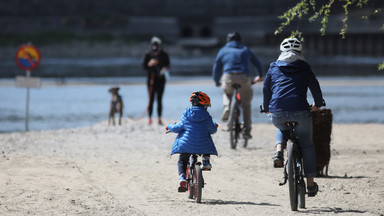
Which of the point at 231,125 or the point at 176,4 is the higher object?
the point at 176,4

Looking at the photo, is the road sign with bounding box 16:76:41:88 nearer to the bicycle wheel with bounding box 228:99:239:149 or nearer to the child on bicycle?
the bicycle wheel with bounding box 228:99:239:149

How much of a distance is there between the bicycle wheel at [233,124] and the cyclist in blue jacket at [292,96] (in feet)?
16.7

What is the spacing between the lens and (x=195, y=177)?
25.3 ft

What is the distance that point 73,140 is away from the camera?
13.9 meters

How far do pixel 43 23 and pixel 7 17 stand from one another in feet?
14.4

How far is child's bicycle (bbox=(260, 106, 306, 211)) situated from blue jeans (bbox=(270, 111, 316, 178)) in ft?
0.15

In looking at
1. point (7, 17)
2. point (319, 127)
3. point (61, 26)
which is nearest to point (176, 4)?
point (61, 26)

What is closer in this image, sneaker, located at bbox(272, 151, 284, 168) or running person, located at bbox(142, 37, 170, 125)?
sneaker, located at bbox(272, 151, 284, 168)

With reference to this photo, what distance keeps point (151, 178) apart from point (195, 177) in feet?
6.76

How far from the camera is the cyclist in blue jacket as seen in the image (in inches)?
280

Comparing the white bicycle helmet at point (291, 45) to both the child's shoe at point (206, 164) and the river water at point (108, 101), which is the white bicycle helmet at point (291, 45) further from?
the river water at point (108, 101)

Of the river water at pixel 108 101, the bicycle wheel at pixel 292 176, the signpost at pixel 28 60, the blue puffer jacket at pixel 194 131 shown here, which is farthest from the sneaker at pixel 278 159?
the river water at pixel 108 101

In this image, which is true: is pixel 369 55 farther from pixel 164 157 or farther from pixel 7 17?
pixel 164 157

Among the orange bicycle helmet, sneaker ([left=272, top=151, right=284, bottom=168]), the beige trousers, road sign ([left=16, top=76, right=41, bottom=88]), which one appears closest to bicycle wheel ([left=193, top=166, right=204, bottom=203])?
the orange bicycle helmet
